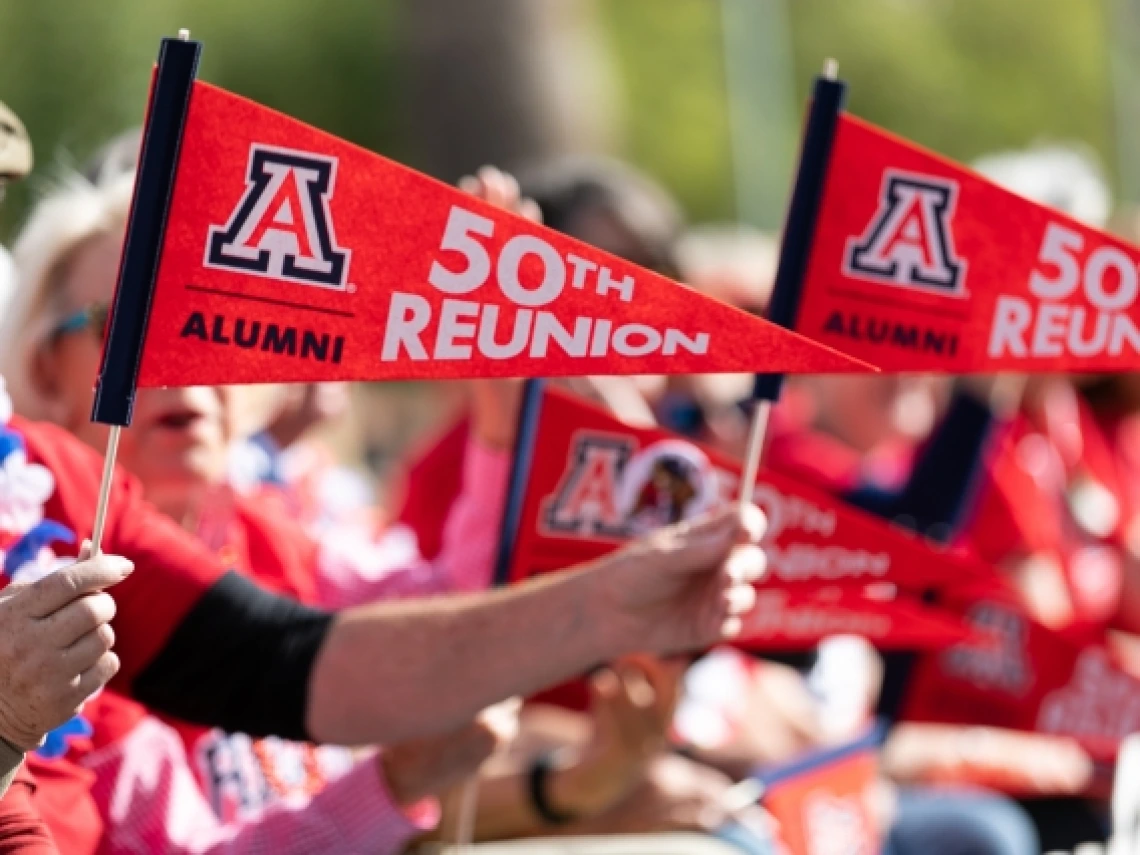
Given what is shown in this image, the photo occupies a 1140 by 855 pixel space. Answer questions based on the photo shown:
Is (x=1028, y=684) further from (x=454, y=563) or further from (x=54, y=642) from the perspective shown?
(x=54, y=642)

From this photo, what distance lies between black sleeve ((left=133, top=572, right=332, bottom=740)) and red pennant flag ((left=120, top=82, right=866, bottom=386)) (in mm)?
422

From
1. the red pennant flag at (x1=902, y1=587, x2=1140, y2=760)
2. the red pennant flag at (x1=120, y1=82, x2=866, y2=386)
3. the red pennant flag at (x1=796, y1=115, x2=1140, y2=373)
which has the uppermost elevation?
the red pennant flag at (x1=796, y1=115, x2=1140, y2=373)

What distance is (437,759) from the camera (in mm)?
2600

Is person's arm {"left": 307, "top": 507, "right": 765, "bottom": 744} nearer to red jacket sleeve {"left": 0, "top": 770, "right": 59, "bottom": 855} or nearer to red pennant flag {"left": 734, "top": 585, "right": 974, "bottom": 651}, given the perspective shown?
red jacket sleeve {"left": 0, "top": 770, "right": 59, "bottom": 855}

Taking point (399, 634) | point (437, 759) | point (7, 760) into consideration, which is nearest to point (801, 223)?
point (399, 634)

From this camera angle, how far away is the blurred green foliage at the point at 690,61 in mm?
16906

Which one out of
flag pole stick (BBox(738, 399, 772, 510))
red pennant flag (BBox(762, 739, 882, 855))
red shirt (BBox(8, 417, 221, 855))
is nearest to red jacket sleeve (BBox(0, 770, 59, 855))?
red shirt (BBox(8, 417, 221, 855))

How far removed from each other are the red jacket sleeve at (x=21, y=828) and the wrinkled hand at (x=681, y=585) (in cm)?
74

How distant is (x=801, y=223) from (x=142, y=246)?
0.91 meters

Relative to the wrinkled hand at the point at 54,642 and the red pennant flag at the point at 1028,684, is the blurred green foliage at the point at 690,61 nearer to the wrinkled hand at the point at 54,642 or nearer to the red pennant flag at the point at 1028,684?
the red pennant flag at the point at 1028,684

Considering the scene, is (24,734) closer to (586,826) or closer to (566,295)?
(566,295)

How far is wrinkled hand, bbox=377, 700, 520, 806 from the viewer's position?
2578mm

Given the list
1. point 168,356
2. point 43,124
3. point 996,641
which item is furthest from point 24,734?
point 43,124

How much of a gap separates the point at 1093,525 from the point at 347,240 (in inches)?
124
